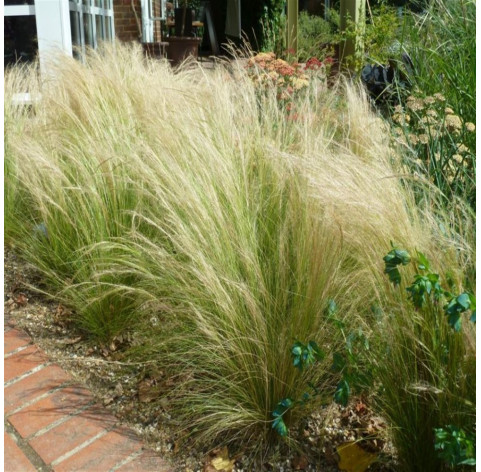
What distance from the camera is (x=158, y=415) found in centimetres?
210

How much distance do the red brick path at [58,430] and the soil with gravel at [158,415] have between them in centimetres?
5

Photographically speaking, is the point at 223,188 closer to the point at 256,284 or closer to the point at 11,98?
the point at 256,284

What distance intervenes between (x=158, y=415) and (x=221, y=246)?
599 millimetres

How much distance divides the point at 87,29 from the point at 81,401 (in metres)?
7.11

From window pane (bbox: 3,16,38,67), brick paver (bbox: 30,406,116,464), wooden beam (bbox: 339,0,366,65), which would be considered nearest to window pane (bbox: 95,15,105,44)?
window pane (bbox: 3,16,38,67)

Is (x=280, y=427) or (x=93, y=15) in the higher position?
(x=93, y=15)

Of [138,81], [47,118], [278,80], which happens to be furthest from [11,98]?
[278,80]

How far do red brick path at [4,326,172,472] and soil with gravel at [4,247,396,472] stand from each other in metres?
0.05

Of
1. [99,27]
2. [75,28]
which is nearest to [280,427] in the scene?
[75,28]

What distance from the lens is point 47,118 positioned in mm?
3648

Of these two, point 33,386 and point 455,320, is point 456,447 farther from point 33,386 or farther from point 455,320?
point 33,386

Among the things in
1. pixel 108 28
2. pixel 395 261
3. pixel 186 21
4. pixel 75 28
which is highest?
pixel 186 21

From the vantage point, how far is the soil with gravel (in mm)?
1877

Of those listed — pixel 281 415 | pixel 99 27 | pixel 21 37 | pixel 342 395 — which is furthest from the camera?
pixel 99 27
